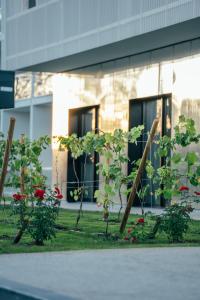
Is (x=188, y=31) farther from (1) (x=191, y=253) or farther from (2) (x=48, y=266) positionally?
(2) (x=48, y=266)

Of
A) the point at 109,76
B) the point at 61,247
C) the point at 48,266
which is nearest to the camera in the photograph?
the point at 48,266

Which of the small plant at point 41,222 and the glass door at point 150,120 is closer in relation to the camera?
the small plant at point 41,222

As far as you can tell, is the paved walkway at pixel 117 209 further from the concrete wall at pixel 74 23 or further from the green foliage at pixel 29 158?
the concrete wall at pixel 74 23

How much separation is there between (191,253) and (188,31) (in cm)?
1299

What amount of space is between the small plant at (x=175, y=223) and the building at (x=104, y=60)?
30.0 feet

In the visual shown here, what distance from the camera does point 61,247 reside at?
39.6ft

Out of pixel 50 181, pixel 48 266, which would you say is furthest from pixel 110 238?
pixel 50 181

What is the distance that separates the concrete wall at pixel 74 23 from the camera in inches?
910

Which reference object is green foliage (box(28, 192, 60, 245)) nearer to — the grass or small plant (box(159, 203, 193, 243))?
the grass

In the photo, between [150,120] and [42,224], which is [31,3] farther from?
[42,224]

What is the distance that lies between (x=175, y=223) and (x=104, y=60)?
16.4m

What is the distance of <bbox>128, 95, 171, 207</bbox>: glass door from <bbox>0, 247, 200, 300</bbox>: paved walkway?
14.8 meters

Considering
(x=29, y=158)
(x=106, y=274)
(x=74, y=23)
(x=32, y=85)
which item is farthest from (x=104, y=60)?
(x=106, y=274)

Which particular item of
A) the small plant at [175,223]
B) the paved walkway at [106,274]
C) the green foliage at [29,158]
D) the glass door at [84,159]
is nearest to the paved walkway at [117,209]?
the glass door at [84,159]
